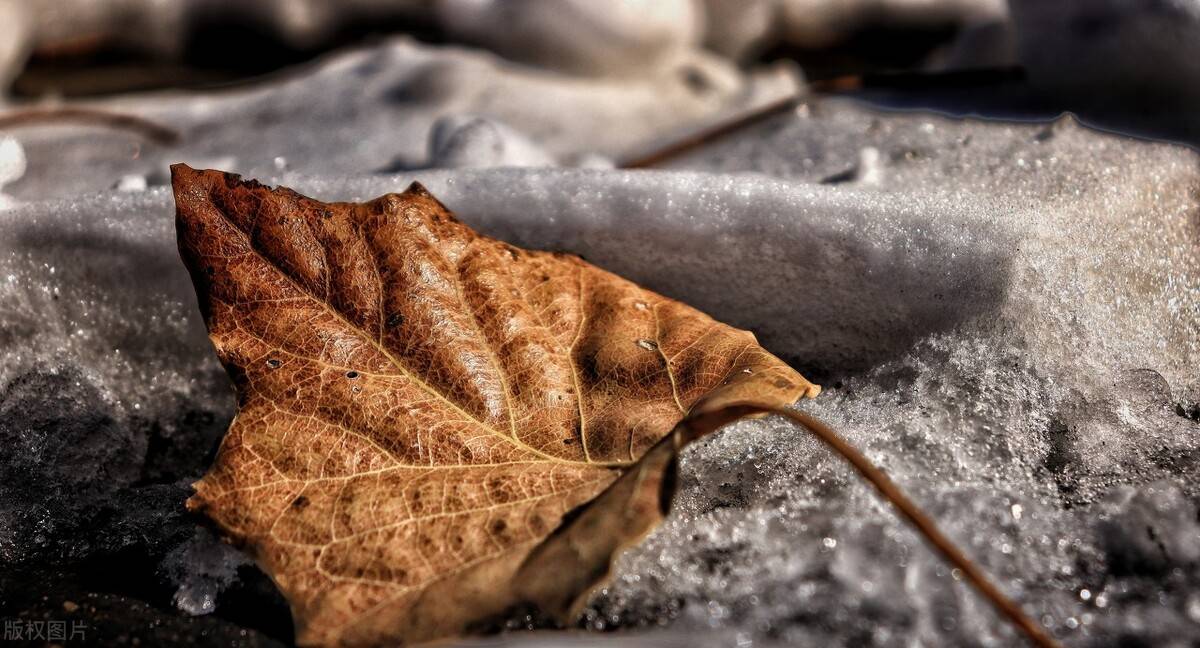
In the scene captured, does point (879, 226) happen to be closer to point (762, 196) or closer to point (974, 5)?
point (762, 196)

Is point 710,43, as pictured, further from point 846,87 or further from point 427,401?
point 427,401

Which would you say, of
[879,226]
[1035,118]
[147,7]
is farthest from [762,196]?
[147,7]

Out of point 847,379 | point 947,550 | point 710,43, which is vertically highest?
point 947,550

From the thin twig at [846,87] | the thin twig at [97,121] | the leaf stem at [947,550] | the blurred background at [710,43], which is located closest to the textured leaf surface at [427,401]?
the leaf stem at [947,550]

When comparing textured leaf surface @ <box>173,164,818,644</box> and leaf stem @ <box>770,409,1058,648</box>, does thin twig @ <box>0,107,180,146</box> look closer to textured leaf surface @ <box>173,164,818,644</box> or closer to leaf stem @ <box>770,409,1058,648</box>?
textured leaf surface @ <box>173,164,818,644</box>

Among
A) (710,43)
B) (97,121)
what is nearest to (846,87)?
(710,43)

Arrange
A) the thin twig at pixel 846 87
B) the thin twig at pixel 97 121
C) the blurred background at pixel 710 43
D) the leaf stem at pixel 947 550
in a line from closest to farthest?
the leaf stem at pixel 947 550 → the blurred background at pixel 710 43 → the thin twig at pixel 846 87 → the thin twig at pixel 97 121

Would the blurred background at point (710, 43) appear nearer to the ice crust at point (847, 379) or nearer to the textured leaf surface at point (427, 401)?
the ice crust at point (847, 379)
